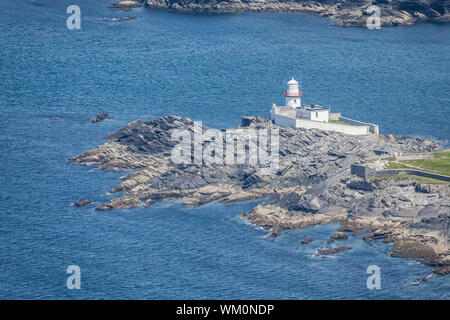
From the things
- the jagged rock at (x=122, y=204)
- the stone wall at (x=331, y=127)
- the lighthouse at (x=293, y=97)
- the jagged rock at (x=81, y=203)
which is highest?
the lighthouse at (x=293, y=97)

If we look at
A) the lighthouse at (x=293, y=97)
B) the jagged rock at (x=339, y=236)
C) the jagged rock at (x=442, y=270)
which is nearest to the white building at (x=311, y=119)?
the lighthouse at (x=293, y=97)

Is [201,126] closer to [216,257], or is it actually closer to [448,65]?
[216,257]

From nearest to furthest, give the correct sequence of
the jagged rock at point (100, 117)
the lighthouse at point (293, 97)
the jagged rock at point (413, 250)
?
the jagged rock at point (413, 250)
the lighthouse at point (293, 97)
the jagged rock at point (100, 117)

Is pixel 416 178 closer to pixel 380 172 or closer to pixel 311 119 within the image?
pixel 380 172

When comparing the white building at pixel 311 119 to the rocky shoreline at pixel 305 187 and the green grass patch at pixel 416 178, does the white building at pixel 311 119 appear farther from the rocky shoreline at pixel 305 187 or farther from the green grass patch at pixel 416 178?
the green grass patch at pixel 416 178

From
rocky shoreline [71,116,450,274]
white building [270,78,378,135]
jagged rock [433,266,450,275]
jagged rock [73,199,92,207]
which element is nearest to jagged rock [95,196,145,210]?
rocky shoreline [71,116,450,274]

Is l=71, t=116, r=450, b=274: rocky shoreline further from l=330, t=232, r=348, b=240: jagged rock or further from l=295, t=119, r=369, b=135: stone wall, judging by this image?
l=295, t=119, r=369, b=135: stone wall

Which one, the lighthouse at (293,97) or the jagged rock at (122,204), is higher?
the lighthouse at (293,97)
